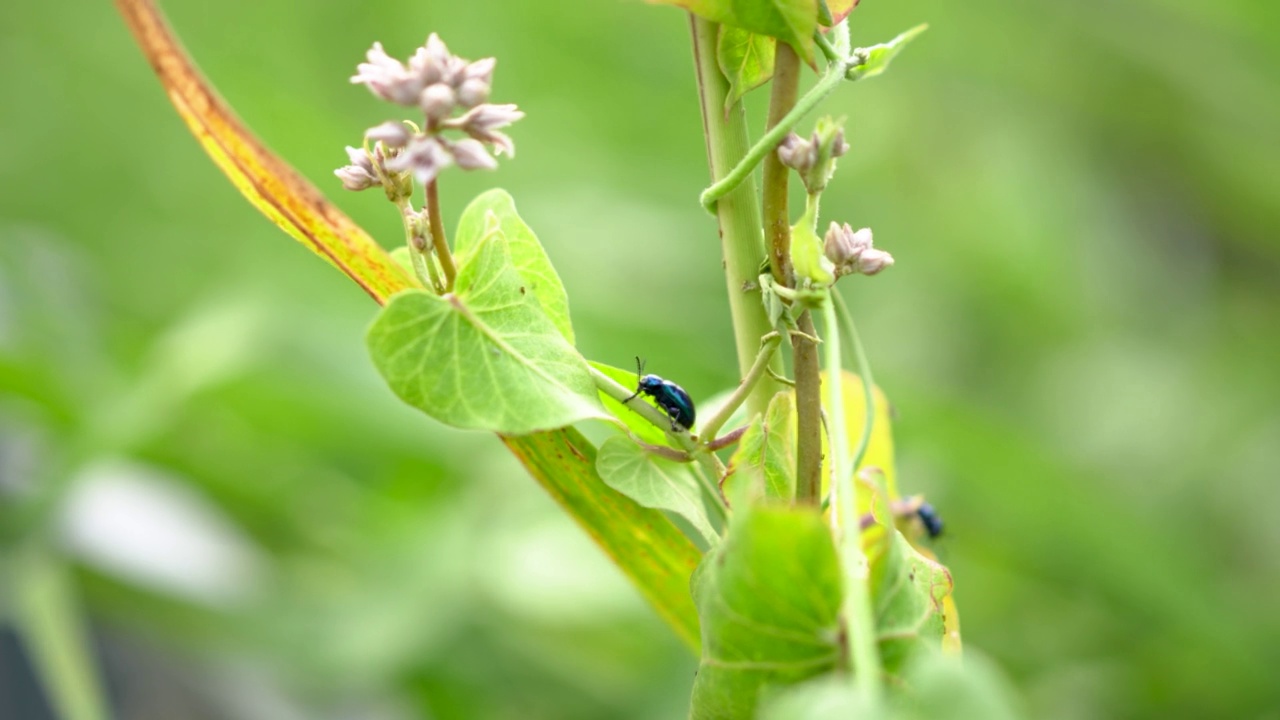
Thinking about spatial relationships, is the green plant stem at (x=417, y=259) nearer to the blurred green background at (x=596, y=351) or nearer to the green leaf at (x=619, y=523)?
the green leaf at (x=619, y=523)

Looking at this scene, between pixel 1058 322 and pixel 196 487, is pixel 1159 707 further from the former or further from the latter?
pixel 196 487

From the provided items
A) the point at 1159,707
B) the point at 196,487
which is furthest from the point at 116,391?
the point at 1159,707

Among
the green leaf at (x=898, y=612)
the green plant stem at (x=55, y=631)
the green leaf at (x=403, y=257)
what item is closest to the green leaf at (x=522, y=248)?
the green leaf at (x=403, y=257)

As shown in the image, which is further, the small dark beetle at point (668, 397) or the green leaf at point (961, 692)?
the small dark beetle at point (668, 397)

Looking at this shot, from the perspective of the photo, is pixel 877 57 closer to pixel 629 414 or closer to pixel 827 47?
pixel 827 47

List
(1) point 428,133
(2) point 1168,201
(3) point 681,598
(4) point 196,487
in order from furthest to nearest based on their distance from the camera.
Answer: (2) point 1168,201 → (4) point 196,487 → (3) point 681,598 → (1) point 428,133

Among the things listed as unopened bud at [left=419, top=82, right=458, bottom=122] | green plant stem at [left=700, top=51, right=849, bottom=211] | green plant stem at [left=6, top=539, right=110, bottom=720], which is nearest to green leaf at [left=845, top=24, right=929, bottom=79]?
green plant stem at [left=700, top=51, right=849, bottom=211]
